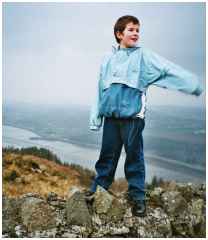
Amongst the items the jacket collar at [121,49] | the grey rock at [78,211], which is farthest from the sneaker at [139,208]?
the jacket collar at [121,49]

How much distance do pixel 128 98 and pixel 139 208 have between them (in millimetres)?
741

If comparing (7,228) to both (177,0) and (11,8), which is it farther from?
(177,0)

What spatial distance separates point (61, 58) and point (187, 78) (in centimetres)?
94

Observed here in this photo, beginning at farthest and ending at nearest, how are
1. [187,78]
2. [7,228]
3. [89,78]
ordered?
[89,78] < [7,228] < [187,78]

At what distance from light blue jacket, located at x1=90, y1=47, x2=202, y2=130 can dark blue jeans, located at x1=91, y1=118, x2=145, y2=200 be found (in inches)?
4.7

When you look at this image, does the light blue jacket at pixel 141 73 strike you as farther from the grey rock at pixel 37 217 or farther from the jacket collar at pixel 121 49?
the grey rock at pixel 37 217

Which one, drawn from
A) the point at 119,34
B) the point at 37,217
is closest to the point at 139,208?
the point at 37,217

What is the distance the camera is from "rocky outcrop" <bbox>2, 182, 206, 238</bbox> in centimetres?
289

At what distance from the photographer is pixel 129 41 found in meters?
2.94

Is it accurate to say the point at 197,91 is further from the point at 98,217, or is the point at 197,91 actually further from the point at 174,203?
the point at 98,217

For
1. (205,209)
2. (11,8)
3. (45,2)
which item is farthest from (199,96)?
(11,8)

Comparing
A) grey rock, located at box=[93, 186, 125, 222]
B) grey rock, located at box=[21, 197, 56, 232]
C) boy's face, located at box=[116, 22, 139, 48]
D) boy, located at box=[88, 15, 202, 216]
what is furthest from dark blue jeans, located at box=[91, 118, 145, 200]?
boy's face, located at box=[116, 22, 139, 48]

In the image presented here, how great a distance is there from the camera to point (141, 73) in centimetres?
291

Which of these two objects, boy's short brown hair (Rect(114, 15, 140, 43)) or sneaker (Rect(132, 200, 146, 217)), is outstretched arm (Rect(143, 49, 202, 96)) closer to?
boy's short brown hair (Rect(114, 15, 140, 43))
